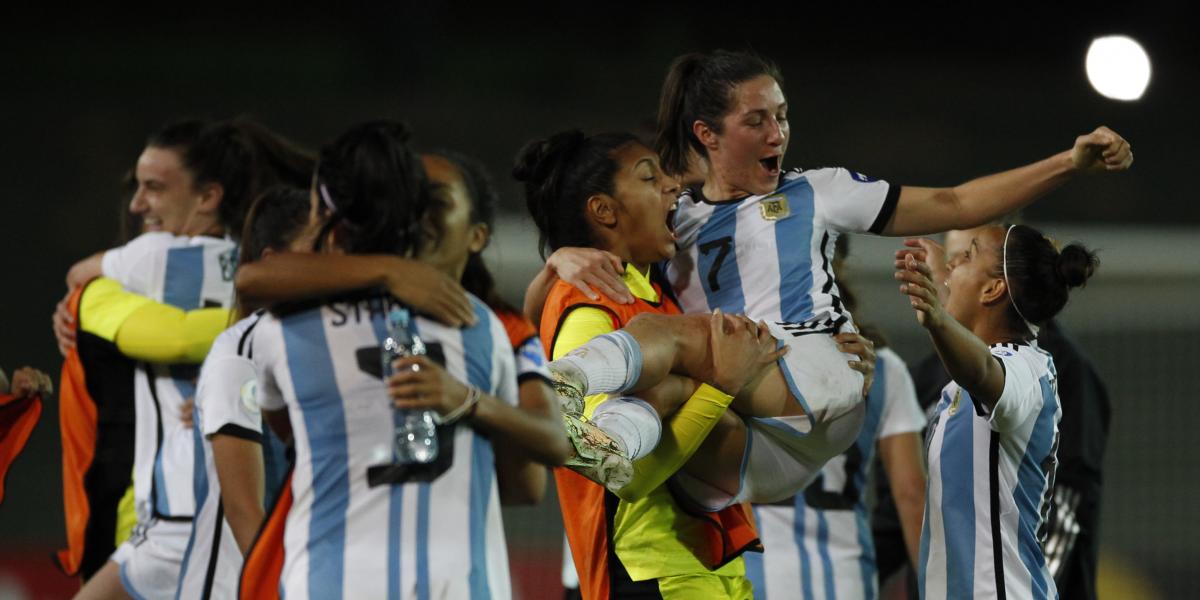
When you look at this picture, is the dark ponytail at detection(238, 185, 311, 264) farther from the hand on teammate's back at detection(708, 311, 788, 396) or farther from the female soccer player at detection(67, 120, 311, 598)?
the hand on teammate's back at detection(708, 311, 788, 396)

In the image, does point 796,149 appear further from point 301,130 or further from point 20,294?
point 20,294

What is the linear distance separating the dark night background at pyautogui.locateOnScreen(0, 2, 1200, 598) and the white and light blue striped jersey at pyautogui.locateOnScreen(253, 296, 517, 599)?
6540 mm

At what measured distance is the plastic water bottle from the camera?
8.07ft

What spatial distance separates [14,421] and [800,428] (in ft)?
6.88

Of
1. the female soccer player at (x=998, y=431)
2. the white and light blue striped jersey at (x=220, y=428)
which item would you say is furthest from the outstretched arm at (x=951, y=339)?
the white and light blue striped jersey at (x=220, y=428)

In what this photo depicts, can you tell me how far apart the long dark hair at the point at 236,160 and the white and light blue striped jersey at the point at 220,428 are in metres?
1.02

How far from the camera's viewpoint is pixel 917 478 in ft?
15.5

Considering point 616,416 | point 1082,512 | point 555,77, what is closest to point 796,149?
point 555,77

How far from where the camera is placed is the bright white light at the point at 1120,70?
3.62 metres

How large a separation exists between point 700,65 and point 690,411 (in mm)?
1085

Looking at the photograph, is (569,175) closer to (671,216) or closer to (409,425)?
(671,216)

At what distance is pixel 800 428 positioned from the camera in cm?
350

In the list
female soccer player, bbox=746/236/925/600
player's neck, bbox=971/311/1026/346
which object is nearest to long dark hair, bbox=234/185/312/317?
female soccer player, bbox=746/236/925/600

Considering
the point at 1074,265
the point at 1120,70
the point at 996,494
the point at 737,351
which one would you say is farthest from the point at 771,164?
the point at 996,494
